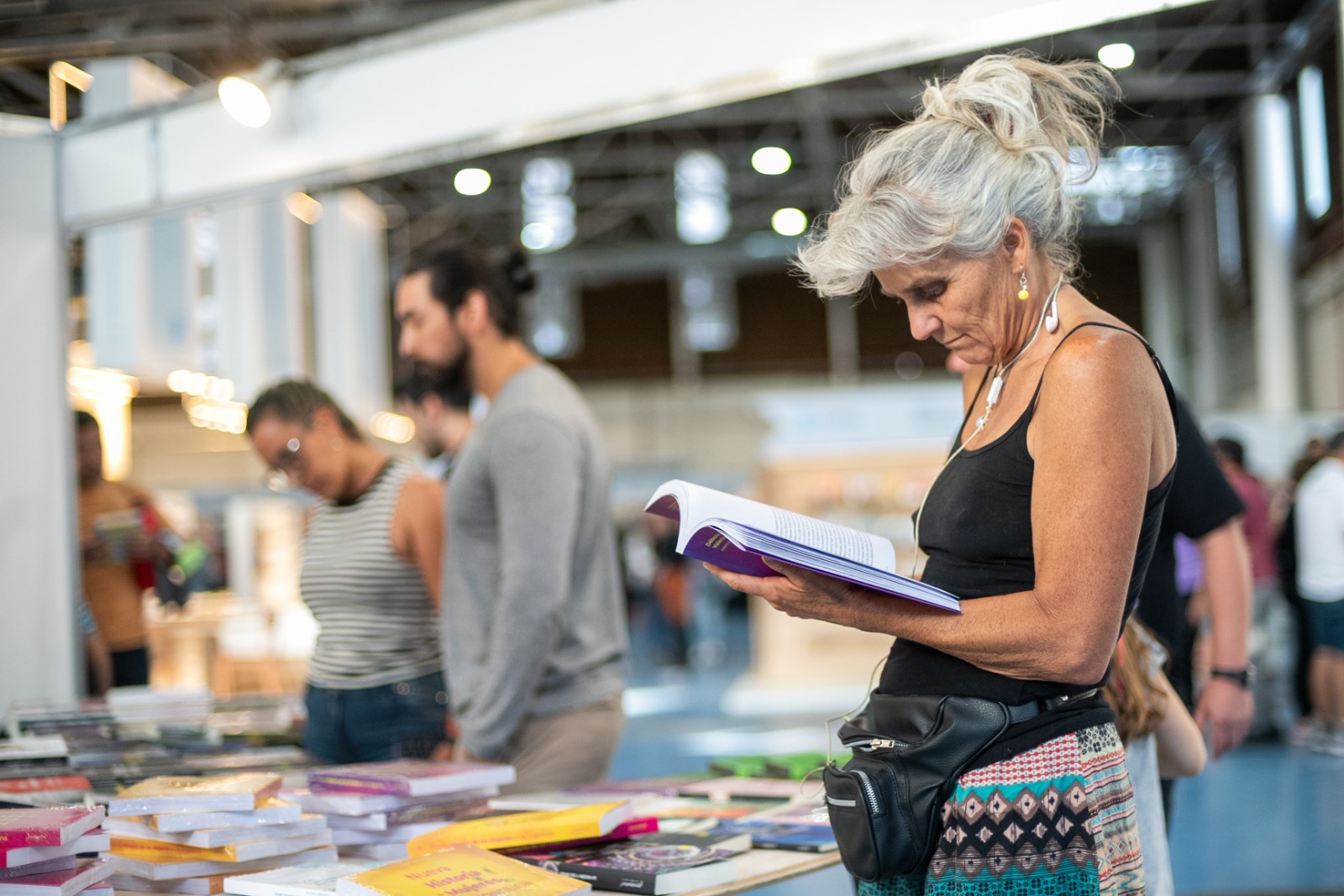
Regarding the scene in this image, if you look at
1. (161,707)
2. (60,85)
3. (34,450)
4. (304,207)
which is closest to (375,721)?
(161,707)

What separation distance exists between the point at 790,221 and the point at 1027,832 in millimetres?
15707

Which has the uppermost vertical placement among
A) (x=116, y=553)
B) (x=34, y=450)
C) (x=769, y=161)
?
(x=769, y=161)

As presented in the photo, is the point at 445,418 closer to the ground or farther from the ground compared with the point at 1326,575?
farther from the ground

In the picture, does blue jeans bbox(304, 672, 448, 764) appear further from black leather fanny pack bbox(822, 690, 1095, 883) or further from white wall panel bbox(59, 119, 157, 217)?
white wall panel bbox(59, 119, 157, 217)

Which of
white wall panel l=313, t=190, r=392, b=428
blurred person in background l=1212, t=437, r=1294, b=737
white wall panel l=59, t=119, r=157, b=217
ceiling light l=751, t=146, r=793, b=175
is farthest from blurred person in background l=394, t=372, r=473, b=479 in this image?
ceiling light l=751, t=146, r=793, b=175

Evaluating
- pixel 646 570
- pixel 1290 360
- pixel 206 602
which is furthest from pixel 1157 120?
pixel 206 602

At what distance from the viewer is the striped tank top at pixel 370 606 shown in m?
2.41

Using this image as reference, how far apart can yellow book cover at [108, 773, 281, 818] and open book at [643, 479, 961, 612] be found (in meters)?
0.68

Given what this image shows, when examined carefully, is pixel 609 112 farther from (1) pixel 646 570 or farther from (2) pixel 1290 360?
(1) pixel 646 570

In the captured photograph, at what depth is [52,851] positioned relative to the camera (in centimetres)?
138

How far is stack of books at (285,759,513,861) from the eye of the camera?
1700mm

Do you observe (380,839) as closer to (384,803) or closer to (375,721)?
(384,803)

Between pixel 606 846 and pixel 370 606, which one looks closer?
pixel 606 846

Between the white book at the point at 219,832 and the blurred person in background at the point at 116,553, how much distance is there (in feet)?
6.55
